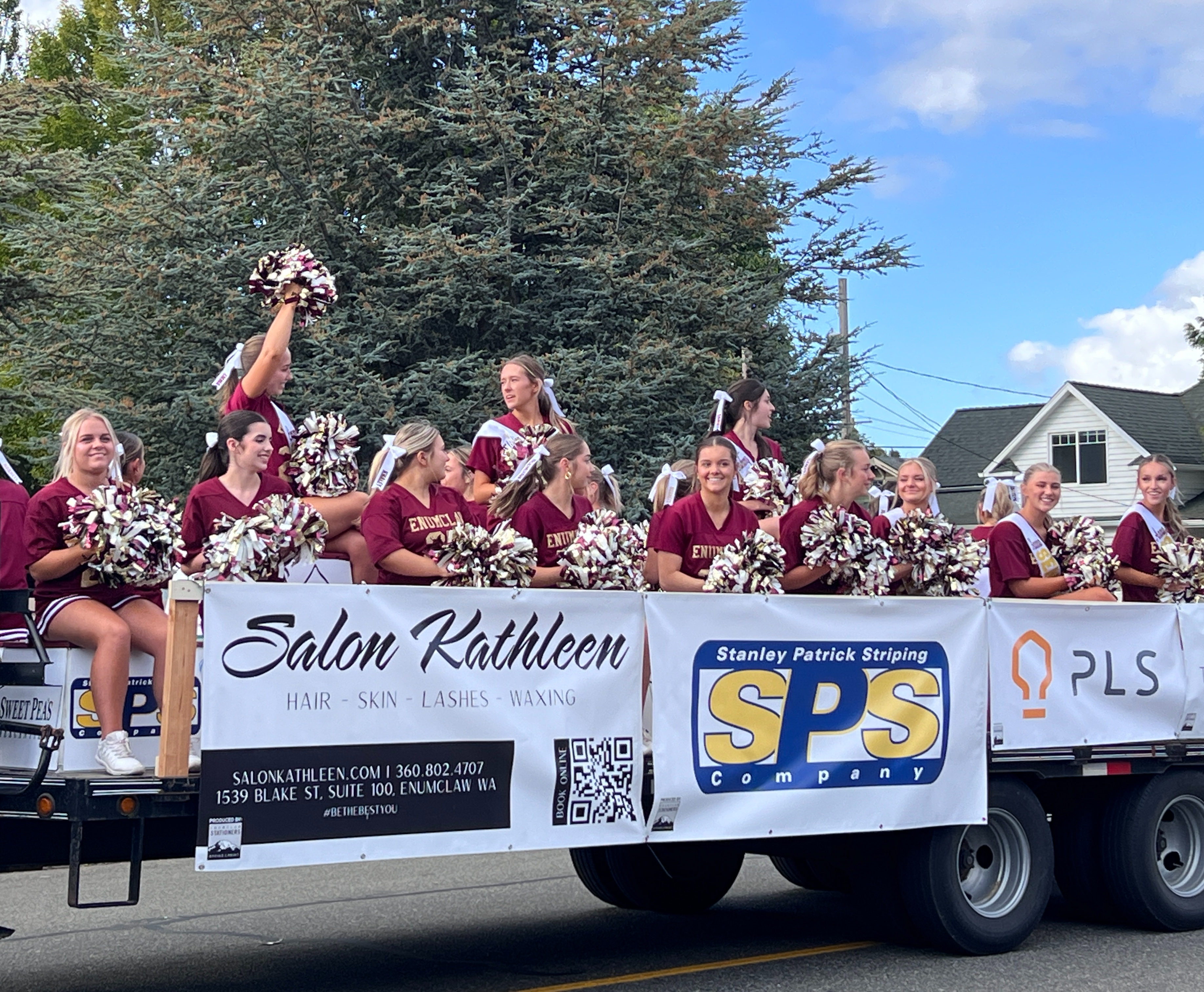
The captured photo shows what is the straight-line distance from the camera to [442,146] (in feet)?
67.8

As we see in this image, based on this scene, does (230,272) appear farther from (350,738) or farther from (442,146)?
(350,738)

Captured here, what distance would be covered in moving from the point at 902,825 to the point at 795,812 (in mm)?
611

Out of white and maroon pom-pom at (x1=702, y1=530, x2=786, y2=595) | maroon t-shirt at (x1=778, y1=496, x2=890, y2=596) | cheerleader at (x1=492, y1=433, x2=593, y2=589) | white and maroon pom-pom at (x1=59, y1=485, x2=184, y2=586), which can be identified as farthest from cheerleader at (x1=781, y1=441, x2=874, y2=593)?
white and maroon pom-pom at (x1=59, y1=485, x2=184, y2=586)

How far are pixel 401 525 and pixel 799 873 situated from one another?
3.57m

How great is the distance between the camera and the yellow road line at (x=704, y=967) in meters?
6.71

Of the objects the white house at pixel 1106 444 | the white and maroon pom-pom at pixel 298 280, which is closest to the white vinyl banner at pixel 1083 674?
the white and maroon pom-pom at pixel 298 280

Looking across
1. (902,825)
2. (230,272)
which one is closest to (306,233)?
(230,272)

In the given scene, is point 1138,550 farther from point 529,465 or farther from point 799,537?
point 529,465

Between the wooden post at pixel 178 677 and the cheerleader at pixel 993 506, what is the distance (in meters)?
5.40

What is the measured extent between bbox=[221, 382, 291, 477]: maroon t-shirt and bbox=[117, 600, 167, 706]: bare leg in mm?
1549

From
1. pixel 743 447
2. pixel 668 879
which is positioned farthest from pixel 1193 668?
pixel 668 879

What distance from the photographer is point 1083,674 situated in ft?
25.6

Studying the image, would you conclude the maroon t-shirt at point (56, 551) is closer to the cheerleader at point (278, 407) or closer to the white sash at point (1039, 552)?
the cheerleader at point (278, 407)

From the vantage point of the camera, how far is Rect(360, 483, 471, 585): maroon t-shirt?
682 centimetres
